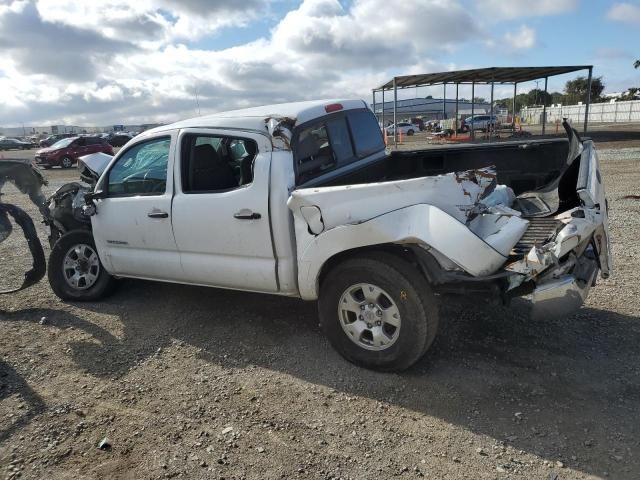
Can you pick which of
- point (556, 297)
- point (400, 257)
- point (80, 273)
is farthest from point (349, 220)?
point (80, 273)

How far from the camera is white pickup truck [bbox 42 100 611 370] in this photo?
10.2 feet

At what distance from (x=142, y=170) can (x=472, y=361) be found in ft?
10.8

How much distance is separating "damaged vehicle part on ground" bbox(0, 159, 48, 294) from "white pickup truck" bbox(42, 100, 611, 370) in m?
0.35

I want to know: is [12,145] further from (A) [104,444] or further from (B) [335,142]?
(A) [104,444]

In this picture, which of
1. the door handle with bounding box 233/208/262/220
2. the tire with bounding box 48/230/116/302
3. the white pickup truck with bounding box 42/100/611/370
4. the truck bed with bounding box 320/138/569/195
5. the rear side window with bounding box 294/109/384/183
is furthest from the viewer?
the tire with bounding box 48/230/116/302

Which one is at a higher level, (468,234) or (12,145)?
(468,234)

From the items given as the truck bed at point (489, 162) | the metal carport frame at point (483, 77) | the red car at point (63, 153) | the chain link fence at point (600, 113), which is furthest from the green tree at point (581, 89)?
the truck bed at point (489, 162)

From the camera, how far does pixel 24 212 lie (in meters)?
5.36

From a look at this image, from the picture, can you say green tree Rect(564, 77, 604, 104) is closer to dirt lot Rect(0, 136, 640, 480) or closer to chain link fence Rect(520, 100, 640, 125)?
chain link fence Rect(520, 100, 640, 125)

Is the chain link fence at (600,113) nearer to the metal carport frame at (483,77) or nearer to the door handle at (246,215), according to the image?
the metal carport frame at (483,77)

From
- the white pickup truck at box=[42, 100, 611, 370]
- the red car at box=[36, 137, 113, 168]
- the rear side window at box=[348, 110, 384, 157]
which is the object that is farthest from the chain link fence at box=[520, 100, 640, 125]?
the white pickup truck at box=[42, 100, 611, 370]

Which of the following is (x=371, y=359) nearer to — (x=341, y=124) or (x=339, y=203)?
(x=339, y=203)

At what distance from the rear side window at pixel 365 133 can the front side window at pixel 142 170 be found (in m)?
1.76

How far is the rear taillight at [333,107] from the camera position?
440cm
